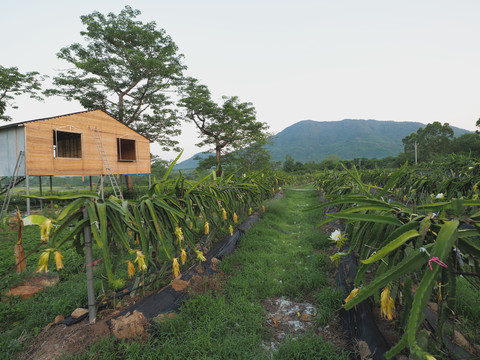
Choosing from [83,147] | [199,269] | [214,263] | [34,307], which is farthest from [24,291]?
[83,147]

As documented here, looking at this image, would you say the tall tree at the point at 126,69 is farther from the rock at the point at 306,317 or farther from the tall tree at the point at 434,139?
the tall tree at the point at 434,139

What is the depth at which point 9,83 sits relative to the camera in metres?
11.1

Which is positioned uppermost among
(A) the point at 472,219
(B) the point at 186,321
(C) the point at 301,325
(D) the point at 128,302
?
(A) the point at 472,219

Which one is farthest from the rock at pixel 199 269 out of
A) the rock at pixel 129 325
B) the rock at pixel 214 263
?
the rock at pixel 129 325

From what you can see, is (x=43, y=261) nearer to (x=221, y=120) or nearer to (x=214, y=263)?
(x=214, y=263)

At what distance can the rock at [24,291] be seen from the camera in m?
2.13

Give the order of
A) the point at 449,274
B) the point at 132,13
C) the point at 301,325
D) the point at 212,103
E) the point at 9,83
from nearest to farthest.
A: the point at 449,274
the point at 301,325
the point at 9,83
the point at 132,13
the point at 212,103

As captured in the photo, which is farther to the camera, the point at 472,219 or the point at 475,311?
the point at 475,311

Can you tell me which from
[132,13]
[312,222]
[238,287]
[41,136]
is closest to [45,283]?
[238,287]

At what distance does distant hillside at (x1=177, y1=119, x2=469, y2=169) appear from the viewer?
101m

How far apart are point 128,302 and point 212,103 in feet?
Answer: 46.7

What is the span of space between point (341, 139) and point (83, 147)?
14911cm

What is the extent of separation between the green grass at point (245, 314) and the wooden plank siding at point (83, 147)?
6.44m

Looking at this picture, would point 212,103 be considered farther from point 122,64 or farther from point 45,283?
point 45,283
